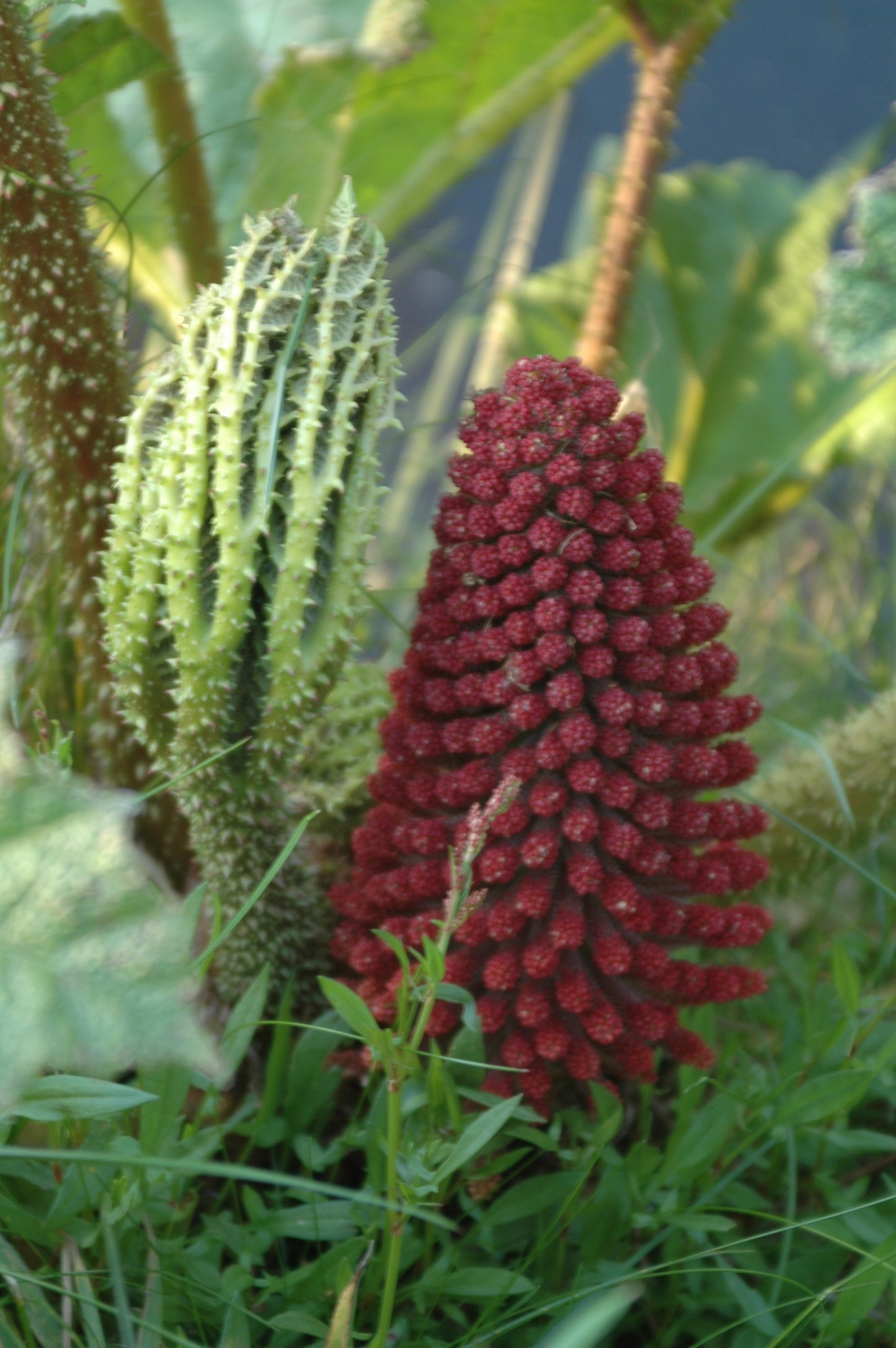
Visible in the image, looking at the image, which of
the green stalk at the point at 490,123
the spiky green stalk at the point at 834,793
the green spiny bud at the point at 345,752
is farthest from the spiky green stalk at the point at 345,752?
the green stalk at the point at 490,123

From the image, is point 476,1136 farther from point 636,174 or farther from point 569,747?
point 636,174

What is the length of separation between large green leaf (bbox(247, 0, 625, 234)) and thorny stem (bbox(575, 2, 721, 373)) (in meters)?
0.09

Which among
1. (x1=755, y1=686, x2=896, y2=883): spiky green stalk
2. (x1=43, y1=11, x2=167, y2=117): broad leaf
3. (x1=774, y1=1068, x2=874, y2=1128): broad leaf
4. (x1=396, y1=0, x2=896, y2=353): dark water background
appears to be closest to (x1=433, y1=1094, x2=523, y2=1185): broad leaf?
(x1=774, y1=1068, x2=874, y2=1128): broad leaf

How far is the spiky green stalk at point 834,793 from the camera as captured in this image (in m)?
0.51

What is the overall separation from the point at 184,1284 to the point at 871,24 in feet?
3.01

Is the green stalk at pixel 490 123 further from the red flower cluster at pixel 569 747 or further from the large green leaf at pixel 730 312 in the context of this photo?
the red flower cluster at pixel 569 747

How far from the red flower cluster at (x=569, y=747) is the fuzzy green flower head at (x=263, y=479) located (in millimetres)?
40

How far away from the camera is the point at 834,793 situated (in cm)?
52

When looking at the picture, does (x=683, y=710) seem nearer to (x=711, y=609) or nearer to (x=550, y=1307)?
(x=711, y=609)

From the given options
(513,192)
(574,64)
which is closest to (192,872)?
(574,64)

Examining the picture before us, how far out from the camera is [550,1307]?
1.14 ft

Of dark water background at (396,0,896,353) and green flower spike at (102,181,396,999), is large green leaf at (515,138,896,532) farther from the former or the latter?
green flower spike at (102,181,396,999)

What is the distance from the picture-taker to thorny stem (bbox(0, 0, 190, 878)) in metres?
0.39

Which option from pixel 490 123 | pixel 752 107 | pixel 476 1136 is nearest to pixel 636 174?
pixel 490 123
